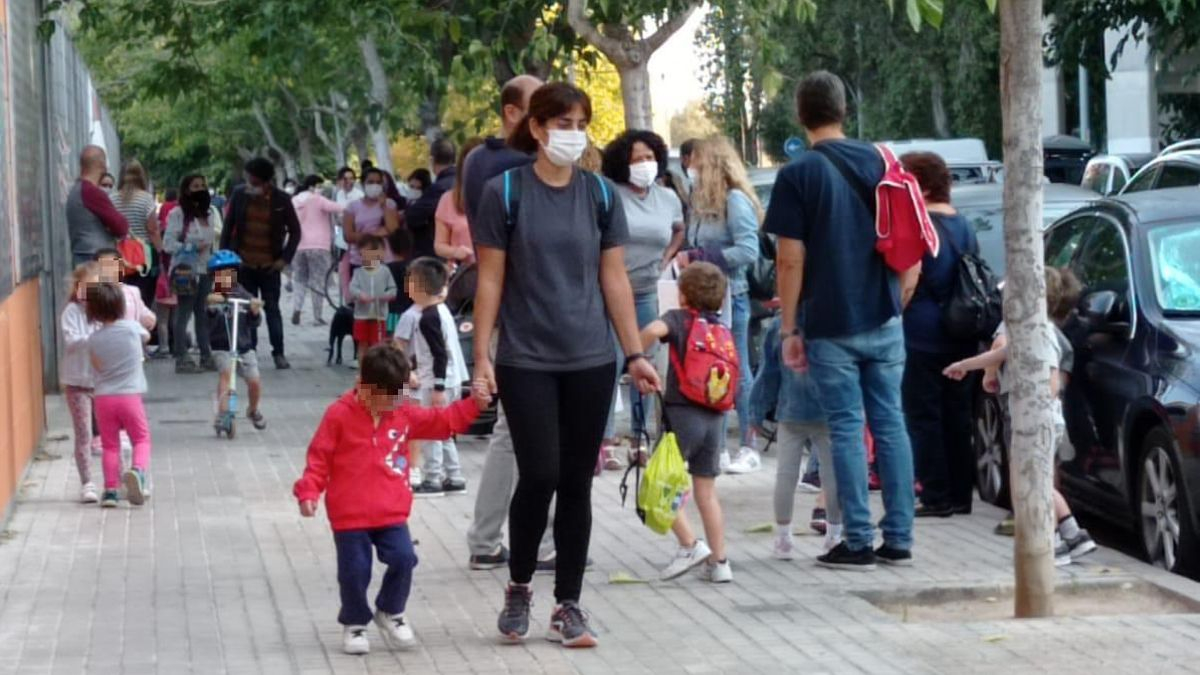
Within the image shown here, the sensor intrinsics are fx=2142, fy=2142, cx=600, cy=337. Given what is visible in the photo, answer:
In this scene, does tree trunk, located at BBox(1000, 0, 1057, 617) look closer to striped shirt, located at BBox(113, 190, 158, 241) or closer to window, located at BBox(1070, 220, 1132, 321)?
window, located at BBox(1070, 220, 1132, 321)

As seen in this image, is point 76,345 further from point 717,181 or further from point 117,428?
point 717,181

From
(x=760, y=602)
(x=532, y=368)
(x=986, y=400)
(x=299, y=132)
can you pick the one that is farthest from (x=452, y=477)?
(x=299, y=132)

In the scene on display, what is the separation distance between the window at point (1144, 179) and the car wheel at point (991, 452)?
36.2 feet

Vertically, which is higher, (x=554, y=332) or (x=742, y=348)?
(x=554, y=332)

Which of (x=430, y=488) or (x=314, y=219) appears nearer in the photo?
(x=430, y=488)

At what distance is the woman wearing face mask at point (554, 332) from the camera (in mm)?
7191

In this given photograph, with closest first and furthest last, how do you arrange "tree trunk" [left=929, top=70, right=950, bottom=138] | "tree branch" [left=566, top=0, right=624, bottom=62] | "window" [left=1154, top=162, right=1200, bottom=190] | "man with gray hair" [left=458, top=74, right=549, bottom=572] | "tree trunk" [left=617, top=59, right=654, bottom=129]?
"man with gray hair" [left=458, top=74, right=549, bottom=572] → "tree branch" [left=566, top=0, right=624, bottom=62] → "tree trunk" [left=617, top=59, right=654, bottom=129] → "window" [left=1154, top=162, right=1200, bottom=190] → "tree trunk" [left=929, top=70, right=950, bottom=138]

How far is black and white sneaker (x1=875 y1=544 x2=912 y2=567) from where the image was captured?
350 inches

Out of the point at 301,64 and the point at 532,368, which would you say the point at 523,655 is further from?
the point at 301,64

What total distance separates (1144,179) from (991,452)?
1161cm

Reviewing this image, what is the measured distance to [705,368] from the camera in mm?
8570

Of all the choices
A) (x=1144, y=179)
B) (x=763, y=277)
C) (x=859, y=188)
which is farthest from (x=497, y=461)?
(x=1144, y=179)

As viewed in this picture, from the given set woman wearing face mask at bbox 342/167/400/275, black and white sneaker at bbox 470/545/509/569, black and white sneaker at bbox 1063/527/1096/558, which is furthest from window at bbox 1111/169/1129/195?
black and white sneaker at bbox 470/545/509/569

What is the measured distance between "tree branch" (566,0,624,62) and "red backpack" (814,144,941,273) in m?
5.94
